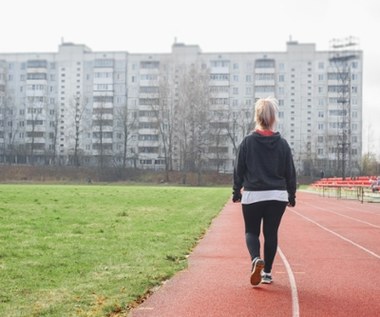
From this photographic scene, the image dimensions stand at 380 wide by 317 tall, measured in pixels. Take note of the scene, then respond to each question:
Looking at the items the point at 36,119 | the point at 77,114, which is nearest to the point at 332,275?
the point at 77,114

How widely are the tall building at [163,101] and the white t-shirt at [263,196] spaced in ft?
243

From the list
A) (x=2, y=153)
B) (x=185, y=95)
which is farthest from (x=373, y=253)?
(x=2, y=153)

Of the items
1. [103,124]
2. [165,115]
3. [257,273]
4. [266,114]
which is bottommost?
[257,273]

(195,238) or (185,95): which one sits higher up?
(185,95)

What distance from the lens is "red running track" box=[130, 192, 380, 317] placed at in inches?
198

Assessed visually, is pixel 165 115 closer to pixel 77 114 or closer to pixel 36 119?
pixel 77 114

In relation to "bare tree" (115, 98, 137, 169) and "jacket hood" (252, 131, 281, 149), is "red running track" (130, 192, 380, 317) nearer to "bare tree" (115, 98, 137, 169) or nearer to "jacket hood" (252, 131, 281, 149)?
"jacket hood" (252, 131, 281, 149)

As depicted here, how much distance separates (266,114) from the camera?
19.4 ft

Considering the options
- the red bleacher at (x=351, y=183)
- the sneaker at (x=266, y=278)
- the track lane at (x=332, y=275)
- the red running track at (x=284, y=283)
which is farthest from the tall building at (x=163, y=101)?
the sneaker at (x=266, y=278)

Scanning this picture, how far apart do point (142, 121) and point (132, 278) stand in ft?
273

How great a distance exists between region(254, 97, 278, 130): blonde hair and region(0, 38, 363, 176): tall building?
73.8m

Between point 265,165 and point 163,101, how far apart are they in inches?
3003

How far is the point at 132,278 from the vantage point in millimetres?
6426

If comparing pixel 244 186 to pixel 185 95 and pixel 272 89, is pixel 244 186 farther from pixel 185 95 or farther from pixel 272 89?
pixel 272 89
